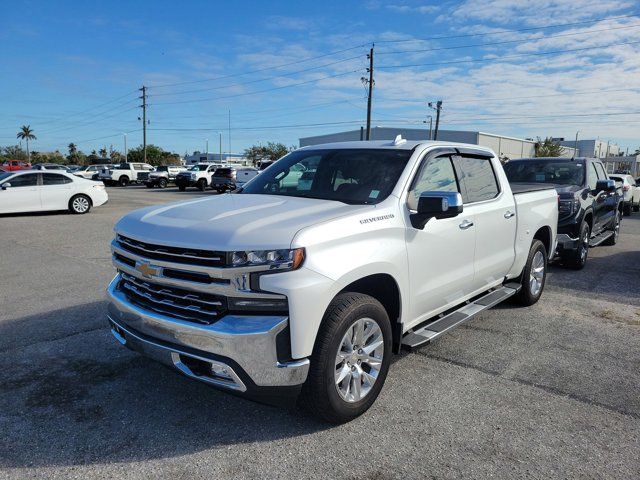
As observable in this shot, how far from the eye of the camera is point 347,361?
3264mm

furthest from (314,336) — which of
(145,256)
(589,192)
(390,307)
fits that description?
(589,192)

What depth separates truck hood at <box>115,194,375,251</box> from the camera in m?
2.91

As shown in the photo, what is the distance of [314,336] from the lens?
2.95m

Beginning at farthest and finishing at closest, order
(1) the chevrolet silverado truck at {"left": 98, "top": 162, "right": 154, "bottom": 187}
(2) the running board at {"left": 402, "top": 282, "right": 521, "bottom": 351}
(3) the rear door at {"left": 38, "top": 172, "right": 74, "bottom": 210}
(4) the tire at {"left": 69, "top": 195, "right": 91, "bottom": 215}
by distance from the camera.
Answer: (1) the chevrolet silverado truck at {"left": 98, "top": 162, "right": 154, "bottom": 187} → (4) the tire at {"left": 69, "top": 195, "right": 91, "bottom": 215} → (3) the rear door at {"left": 38, "top": 172, "right": 74, "bottom": 210} → (2) the running board at {"left": 402, "top": 282, "right": 521, "bottom": 351}

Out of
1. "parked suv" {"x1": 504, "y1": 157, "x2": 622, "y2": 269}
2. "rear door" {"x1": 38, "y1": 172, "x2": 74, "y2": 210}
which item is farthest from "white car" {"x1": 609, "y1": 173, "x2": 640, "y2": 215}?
"rear door" {"x1": 38, "y1": 172, "x2": 74, "y2": 210}

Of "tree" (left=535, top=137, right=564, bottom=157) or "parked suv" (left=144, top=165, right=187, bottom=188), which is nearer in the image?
"parked suv" (left=144, top=165, right=187, bottom=188)

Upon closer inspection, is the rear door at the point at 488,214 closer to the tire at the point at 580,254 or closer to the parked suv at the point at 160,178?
the tire at the point at 580,254

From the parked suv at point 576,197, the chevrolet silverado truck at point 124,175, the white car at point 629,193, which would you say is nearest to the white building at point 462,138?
the chevrolet silverado truck at point 124,175

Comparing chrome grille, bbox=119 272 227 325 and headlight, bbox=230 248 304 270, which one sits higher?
headlight, bbox=230 248 304 270

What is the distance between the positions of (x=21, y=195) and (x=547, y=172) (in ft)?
49.4

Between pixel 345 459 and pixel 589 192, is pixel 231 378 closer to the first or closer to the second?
pixel 345 459

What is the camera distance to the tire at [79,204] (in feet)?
55.5

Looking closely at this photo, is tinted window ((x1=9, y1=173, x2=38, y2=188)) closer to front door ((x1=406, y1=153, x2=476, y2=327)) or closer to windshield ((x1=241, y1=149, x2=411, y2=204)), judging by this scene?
windshield ((x1=241, y1=149, x2=411, y2=204))

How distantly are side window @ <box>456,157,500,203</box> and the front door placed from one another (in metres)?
0.19
